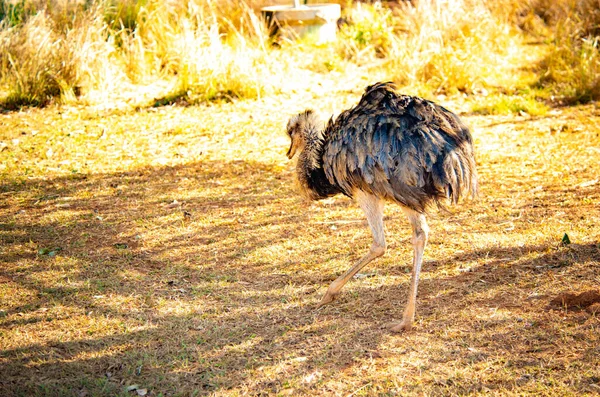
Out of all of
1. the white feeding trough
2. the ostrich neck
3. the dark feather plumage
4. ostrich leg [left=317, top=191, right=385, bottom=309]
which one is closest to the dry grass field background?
ostrich leg [left=317, top=191, right=385, bottom=309]

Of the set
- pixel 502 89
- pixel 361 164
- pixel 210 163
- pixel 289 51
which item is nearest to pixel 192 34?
pixel 289 51

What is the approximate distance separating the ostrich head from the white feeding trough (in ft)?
20.5

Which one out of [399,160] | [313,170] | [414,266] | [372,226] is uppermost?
[399,160]

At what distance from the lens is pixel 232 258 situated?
16.9 ft

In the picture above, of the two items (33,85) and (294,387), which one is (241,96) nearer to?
(33,85)

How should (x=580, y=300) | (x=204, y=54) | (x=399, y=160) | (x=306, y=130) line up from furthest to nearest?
(x=204, y=54)
(x=306, y=130)
(x=580, y=300)
(x=399, y=160)

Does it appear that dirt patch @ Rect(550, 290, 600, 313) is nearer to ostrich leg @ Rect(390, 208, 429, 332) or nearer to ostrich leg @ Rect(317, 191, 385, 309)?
ostrich leg @ Rect(390, 208, 429, 332)

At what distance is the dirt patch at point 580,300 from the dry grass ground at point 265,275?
4cm

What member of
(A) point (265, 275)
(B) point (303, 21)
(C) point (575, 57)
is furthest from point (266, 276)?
(B) point (303, 21)

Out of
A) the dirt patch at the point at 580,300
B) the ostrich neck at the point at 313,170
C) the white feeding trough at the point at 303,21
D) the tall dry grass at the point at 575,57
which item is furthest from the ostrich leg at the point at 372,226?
the white feeding trough at the point at 303,21

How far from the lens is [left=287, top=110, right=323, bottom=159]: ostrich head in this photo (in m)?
4.67

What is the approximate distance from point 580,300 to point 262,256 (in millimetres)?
2173

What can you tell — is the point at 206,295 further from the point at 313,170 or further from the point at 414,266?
the point at 414,266

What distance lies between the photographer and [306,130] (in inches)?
186
